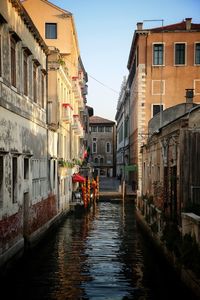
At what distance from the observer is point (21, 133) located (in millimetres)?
12531

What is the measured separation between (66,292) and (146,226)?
8393 millimetres

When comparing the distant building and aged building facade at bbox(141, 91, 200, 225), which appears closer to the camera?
aged building facade at bbox(141, 91, 200, 225)

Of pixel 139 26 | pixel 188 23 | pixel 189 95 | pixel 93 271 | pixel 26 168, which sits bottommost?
pixel 93 271

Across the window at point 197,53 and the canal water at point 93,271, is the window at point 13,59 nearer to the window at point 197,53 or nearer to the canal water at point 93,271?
the canal water at point 93,271

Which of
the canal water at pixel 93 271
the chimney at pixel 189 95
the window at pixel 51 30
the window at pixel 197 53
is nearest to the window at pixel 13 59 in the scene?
the canal water at pixel 93 271

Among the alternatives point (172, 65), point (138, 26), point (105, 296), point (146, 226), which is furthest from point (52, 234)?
point (138, 26)

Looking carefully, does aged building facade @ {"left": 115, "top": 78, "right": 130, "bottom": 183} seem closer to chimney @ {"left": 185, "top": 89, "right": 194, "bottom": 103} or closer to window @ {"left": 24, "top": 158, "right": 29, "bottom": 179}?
chimney @ {"left": 185, "top": 89, "right": 194, "bottom": 103}

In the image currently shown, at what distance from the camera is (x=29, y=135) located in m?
13.8

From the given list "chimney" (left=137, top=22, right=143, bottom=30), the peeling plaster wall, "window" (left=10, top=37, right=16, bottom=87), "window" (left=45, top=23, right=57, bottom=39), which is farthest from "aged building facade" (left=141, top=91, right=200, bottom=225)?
"chimney" (left=137, top=22, right=143, bottom=30)

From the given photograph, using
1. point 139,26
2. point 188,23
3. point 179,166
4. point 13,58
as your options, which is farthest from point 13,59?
point 139,26

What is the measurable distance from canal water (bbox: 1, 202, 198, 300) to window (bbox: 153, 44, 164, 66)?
694 inches

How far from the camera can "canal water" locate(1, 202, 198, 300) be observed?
967 cm

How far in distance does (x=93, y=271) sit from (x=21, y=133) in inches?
180

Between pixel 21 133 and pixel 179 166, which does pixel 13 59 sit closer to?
pixel 21 133
